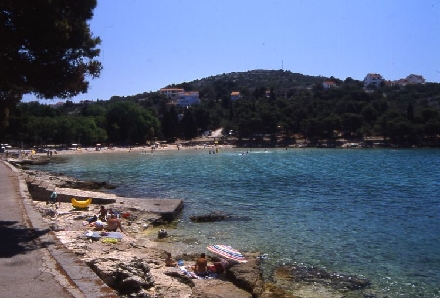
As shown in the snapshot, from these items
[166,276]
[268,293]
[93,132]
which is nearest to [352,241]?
[268,293]

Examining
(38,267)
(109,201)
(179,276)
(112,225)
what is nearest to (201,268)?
(179,276)

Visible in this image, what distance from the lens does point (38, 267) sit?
7844 mm

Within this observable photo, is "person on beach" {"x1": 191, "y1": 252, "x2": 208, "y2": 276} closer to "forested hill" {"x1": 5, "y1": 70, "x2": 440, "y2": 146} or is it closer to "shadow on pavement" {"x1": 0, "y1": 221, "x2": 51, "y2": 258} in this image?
"shadow on pavement" {"x1": 0, "y1": 221, "x2": 51, "y2": 258}

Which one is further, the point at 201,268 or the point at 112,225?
the point at 112,225

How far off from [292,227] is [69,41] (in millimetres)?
12914

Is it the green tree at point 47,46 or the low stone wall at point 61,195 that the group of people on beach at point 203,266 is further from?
the low stone wall at point 61,195

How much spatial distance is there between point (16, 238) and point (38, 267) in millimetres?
2594

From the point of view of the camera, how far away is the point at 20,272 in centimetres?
760

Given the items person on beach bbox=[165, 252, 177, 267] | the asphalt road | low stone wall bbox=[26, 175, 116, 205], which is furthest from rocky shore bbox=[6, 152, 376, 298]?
low stone wall bbox=[26, 175, 116, 205]

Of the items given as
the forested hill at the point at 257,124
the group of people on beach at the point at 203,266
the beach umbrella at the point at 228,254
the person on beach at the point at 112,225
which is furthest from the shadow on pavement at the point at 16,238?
the forested hill at the point at 257,124

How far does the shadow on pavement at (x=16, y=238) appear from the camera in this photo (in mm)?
9016

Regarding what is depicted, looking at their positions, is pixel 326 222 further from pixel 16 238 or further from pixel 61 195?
pixel 16 238

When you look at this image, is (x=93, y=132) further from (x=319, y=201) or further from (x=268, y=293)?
(x=268, y=293)

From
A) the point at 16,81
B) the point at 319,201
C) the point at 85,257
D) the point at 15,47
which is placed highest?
the point at 15,47
